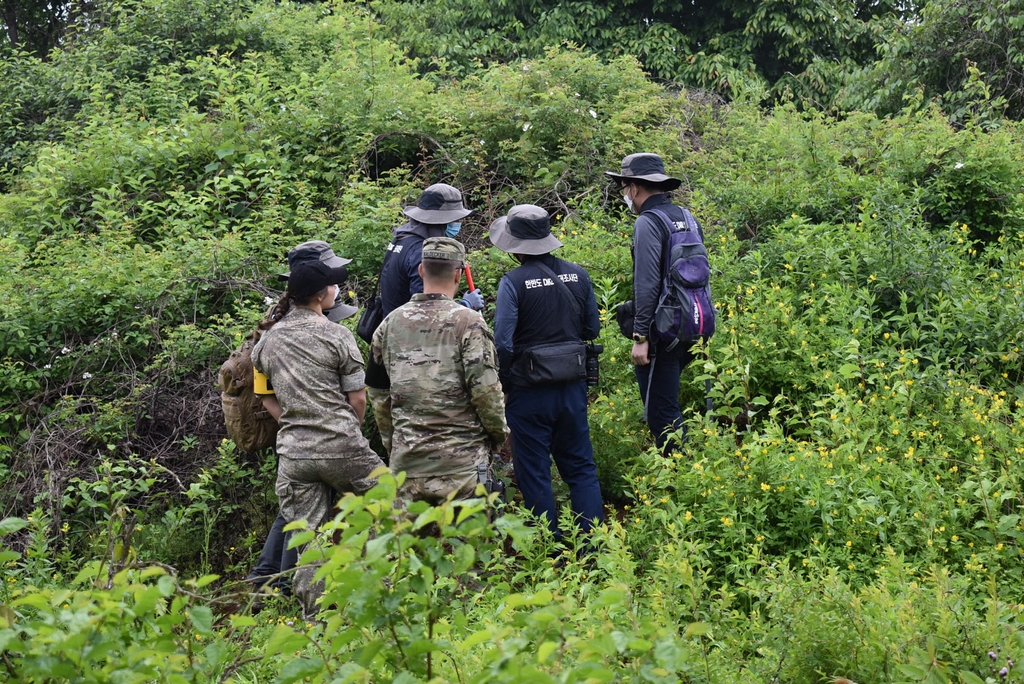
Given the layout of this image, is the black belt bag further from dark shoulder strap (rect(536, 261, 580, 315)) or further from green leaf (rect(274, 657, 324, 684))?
green leaf (rect(274, 657, 324, 684))

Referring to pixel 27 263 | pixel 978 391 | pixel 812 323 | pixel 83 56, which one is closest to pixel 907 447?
pixel 978 391

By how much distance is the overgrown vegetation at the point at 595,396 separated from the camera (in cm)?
265

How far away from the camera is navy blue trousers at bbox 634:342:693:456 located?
5750 millimetres

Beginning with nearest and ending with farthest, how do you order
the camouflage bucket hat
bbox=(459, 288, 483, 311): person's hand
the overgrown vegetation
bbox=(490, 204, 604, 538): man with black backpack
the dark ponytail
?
the overgrown vegetation, the camouflage bucket hat, the dark ponytail, bbox=(490, 204, 604, 538): man with black backpack, bbox=(459, 288, 483, 311): person's hand

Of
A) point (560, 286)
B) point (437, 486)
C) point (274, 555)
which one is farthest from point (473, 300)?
point (274, 555)

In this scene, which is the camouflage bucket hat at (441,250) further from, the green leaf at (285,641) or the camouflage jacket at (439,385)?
the green leaf at (285,641)

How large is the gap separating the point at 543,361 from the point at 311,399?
123 cm

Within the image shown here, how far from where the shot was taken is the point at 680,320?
5.62 meters

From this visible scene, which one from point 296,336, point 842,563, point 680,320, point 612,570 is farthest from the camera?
point 680,320

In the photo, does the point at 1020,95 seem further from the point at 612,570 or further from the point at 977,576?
the point at 612,570

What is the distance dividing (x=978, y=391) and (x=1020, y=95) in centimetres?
728

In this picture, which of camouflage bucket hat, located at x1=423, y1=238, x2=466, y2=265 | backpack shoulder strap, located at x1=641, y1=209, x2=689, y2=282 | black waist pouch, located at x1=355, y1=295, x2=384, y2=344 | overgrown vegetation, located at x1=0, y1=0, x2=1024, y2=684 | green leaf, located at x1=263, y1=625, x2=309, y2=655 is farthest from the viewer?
black waist pouch, located at x1=355, y1=295, x2=384, y2=344

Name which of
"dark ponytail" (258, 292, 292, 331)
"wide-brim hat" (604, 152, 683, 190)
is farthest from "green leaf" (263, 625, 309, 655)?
"wide-brim hat" (604, 152, 683, 190)

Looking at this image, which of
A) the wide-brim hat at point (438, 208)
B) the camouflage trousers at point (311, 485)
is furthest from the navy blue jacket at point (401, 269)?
the camouflage trousers at point (311, 485)
